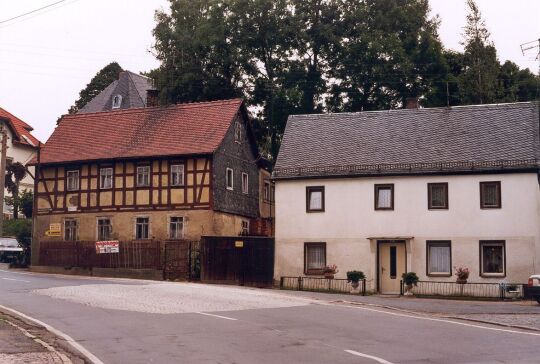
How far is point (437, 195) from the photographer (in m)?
36.8

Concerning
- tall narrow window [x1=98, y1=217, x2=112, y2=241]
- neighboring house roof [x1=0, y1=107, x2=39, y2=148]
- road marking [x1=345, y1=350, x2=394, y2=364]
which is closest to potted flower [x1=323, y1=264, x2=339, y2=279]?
tall narrow window [x1=98, y1=217, x2=112, y2=241]

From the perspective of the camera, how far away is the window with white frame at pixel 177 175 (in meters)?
46.1

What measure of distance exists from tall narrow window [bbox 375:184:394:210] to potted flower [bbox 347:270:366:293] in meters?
3.60

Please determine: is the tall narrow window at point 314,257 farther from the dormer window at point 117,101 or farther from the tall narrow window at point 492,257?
the dormer window at point 117,101

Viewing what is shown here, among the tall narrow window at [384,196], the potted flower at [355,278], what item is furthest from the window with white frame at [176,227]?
the potted flower at [355,278]

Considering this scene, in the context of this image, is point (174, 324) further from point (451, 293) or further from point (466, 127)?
point (466, 127)

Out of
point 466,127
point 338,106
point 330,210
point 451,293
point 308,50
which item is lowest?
point 451,293

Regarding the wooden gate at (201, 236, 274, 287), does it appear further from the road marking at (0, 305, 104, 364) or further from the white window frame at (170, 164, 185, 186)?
the road marking at (0, 305, 104, 364)

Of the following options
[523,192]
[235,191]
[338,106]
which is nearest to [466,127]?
[523,192]

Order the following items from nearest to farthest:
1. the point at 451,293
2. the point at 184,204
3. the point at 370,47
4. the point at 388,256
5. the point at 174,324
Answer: the point at 174,324, the point at 451,293, the point at 388,256, the point at 184,204, the point at 370,47

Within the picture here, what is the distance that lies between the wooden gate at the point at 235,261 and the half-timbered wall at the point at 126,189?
21.4 feet

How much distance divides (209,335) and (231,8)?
45802mm

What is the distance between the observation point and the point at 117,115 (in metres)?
51.9

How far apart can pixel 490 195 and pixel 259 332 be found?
72.4 ft
